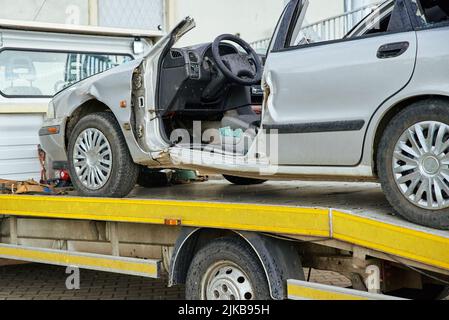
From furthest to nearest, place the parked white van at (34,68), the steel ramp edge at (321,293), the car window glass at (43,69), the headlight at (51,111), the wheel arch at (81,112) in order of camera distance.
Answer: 1. the car window glass at (43,69)
2. the parked white van at (34,68)
3. the headlight at (51,111)
4. the wheel arch at (81,112)
5. the steel ramp edge at (321,293)

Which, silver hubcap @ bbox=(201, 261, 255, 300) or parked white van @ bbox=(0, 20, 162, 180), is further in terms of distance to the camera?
parked white van @ bbox=(0, 20, 162, 180)

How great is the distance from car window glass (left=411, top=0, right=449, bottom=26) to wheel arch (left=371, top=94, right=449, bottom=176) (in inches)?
17.6

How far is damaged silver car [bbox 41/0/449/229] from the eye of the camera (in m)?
3.87

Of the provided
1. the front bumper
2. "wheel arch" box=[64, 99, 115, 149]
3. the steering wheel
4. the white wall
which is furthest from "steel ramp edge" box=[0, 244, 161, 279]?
the white wall

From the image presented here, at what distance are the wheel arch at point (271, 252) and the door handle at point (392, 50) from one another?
1310 millimetres

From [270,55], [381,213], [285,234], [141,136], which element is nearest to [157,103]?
[141,136]

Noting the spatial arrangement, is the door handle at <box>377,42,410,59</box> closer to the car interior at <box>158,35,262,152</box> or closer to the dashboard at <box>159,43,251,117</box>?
the car interior at <box>158,35,262,152</box>

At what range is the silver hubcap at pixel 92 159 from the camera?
559 centimetres

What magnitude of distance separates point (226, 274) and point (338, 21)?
240 inches

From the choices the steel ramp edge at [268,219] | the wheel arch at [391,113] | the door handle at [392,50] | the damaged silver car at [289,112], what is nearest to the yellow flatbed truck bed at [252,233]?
the steel ramp edge at [268,219]

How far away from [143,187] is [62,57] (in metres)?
1.66

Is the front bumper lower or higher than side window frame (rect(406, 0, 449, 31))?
lower

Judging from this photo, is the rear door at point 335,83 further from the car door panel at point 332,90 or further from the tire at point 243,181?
the tire at point 243,181

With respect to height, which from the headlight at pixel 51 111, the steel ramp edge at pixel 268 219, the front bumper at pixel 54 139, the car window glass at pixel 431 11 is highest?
the car window glass at pixel 431 11
